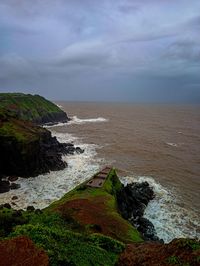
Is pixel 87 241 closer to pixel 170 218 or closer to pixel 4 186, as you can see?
pixel 170 218

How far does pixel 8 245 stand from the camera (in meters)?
17.0

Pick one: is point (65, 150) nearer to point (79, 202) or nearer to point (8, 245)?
point (79, 202)

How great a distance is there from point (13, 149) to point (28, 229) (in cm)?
3597

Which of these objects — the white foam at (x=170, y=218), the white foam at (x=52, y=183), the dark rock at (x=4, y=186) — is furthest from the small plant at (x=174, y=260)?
the dark rock at (x=4, y=186)

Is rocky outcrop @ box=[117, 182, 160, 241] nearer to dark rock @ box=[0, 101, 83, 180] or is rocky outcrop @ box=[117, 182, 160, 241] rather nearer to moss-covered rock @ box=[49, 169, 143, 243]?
moss-covered rock @ box=[49, 169, 143, 243]

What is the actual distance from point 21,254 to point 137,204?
2970cm

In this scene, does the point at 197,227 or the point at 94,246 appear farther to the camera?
the point at 197,227

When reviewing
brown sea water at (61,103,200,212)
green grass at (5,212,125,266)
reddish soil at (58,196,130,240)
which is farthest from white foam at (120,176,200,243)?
green grass at (5,212,125,266)

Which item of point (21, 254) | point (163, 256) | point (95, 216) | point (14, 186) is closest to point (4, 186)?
point (14, 186)

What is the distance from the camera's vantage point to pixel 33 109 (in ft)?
436

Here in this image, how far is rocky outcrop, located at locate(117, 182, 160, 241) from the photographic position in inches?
1489

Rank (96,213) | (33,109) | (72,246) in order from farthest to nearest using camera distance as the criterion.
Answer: (33,109), (96,213), (72,246)

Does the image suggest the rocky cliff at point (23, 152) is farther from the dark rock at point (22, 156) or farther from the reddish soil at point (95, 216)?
the reddish soil at point (95, 216)

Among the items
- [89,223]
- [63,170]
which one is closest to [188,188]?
[63,170]
